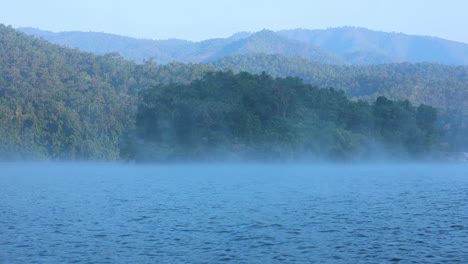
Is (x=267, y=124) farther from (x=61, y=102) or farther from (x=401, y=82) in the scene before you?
(x=401, y=82)

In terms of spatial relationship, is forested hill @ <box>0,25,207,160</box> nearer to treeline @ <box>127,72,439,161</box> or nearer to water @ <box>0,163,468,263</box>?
treeline @ <box>127,72,439,161</box>

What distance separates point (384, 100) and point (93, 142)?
51.5 m

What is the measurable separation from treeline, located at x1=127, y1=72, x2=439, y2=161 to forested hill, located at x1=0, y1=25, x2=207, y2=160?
15125 millimetres

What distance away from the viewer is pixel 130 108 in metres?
114

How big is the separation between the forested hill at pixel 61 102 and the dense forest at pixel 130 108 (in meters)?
0.17

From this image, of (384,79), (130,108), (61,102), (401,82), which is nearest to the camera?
(61,102)

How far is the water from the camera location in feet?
68.2

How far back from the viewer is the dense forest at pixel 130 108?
297 feet

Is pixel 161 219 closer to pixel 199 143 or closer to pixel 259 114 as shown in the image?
pixel 199 143

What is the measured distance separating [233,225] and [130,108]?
3545 inches

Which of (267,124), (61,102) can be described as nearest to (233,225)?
(267,124)

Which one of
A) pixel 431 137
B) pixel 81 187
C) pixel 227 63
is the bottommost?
pixel 81 187

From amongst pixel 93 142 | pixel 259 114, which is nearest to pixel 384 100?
pixel 259 114

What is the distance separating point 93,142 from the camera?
340ft
